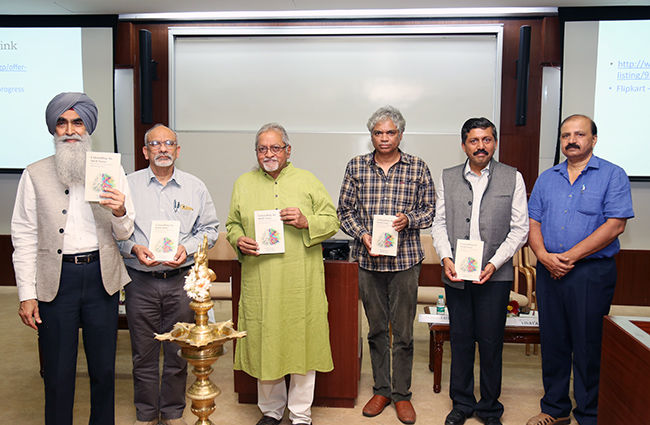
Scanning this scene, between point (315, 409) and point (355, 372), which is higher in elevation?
point (355, 372)

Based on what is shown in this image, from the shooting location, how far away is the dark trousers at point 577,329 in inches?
99.4

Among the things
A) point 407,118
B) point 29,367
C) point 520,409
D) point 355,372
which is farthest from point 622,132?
point 29,367

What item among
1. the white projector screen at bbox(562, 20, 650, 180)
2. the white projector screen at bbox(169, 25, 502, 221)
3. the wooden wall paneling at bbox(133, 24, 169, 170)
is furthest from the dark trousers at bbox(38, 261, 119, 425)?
the white projector screen at bbox(562, 20, 650, 180)

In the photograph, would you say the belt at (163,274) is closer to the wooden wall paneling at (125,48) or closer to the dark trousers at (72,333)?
the dark trousers at (72,333)

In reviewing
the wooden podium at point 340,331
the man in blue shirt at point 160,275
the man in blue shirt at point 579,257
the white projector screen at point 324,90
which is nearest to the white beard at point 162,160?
the man in blue shirt at point 160,275

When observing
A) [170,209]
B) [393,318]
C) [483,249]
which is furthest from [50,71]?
[483,249]

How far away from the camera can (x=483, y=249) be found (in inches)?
102

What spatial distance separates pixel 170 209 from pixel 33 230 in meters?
0.67

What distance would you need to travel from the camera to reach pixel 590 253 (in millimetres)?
2486

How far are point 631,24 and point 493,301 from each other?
4.05 meters

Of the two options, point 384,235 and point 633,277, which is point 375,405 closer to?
point 384,235

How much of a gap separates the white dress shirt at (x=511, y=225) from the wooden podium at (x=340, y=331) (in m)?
0.54

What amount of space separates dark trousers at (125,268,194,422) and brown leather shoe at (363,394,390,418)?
3.53ft

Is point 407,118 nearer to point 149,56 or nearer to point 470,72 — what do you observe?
point 470,72
